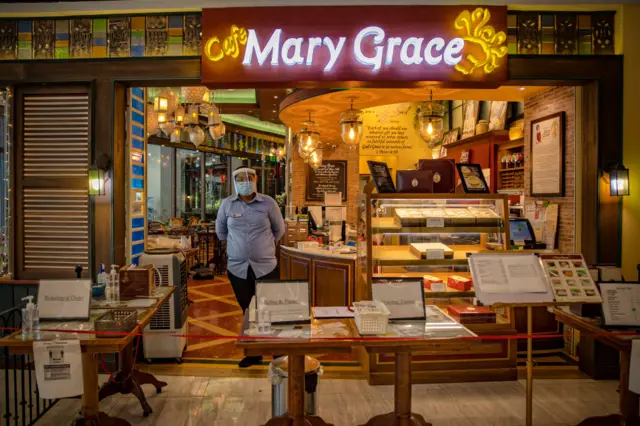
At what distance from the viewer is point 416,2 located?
4.57 meters

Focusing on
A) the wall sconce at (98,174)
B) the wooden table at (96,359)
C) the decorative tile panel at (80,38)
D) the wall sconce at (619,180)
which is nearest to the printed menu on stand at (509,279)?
the wall sconce at (619,180)

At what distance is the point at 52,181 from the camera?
187 inches

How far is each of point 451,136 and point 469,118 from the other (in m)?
1.09

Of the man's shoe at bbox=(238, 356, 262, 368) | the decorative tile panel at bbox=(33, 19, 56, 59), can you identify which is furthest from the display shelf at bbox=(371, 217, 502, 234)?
the decorative tile panel at bbox=(33, 19, 56, 59)

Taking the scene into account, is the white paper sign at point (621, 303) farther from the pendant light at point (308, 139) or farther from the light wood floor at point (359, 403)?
the pendant light at point (308, 139)

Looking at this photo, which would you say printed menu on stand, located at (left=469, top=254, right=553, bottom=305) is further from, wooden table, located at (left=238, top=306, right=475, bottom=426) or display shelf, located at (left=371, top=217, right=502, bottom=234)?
display shelf, located at (left=371, top=217, right=502, bottom=234)

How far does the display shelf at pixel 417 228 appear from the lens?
4336 millimetres

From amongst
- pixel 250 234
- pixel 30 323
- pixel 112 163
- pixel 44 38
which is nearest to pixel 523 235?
pixel 250 234

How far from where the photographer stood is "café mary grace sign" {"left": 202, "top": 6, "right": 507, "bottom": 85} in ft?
14.7

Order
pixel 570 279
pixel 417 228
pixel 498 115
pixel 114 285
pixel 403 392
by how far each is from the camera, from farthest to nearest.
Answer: pixel 498 115
pixel 417 228
pixel 114 285
pixel 570 279
pixel 403 392

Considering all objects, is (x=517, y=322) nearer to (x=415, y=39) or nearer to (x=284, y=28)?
(x=415, y=39)

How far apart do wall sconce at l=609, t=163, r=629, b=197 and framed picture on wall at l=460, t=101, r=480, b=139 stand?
5536 millimetres

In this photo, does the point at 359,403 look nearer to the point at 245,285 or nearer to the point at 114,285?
the point at 245,285

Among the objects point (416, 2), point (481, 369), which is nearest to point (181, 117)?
point (416, 2)
